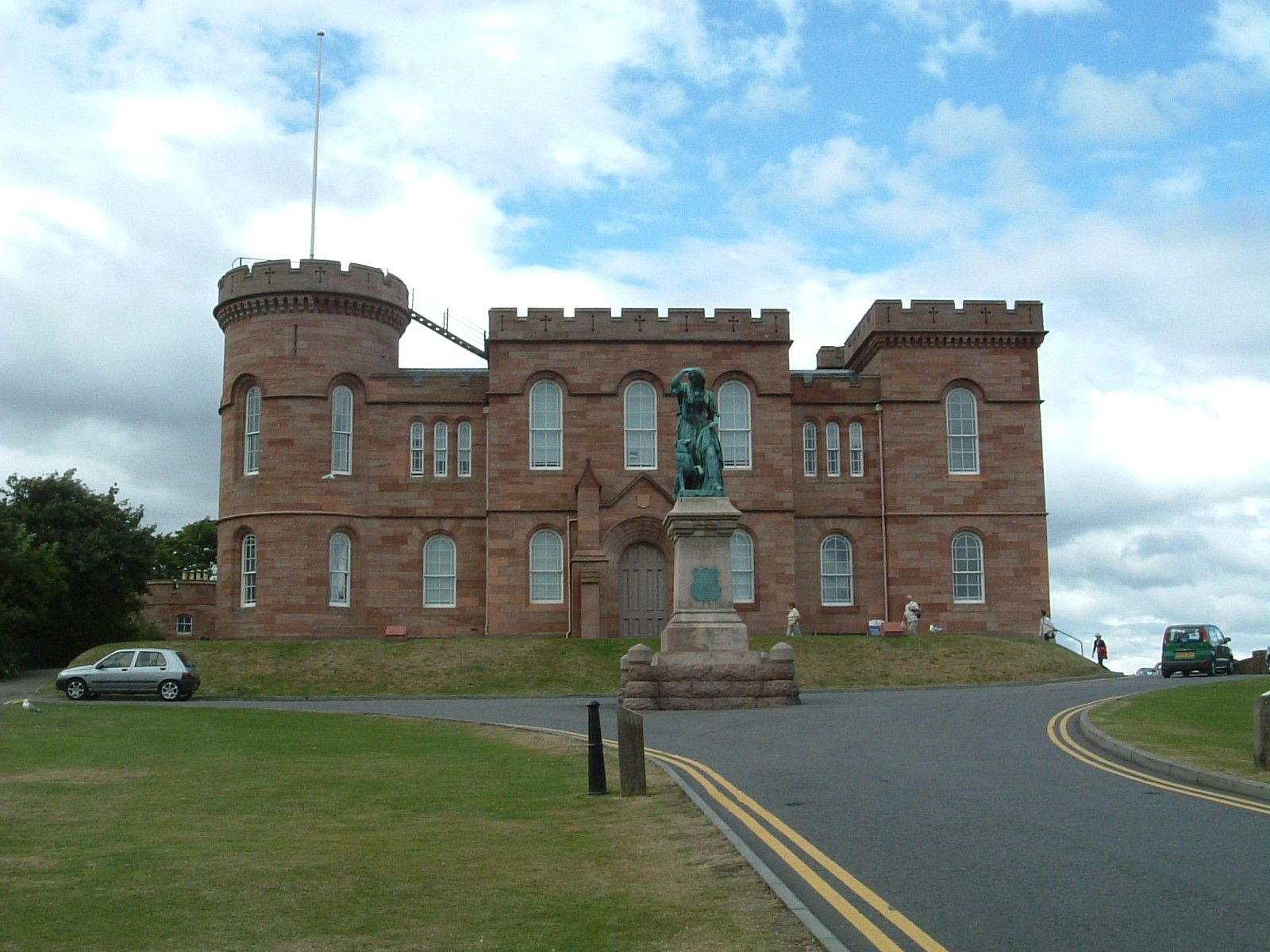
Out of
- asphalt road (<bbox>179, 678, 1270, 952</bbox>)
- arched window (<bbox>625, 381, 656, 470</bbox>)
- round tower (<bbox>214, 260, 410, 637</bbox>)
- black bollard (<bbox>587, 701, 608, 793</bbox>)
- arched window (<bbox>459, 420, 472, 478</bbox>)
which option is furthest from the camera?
arched window (<bbox>459, 420, 472, 478</bbox>)

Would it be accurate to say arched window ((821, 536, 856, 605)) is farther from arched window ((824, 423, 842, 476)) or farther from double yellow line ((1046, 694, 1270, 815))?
double yellow line ((1046, 694, 1270, 815))

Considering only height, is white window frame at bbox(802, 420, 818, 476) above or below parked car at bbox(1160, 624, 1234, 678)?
above

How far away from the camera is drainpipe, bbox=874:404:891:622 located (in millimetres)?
43250

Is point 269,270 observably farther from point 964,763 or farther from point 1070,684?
point 964,763

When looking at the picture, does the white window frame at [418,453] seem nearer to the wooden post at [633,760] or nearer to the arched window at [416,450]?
the arched window at [416,450]

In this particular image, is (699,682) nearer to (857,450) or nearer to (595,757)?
(595,757)

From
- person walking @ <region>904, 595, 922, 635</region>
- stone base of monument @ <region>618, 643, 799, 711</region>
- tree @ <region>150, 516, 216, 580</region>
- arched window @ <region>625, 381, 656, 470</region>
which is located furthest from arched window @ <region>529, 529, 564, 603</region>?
tree @ <region>150, 516, 216, 580</region>

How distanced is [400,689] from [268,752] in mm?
15746

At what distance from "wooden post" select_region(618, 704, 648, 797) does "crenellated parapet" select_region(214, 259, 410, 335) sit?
32422 millimetres

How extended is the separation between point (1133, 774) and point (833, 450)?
1218 inches

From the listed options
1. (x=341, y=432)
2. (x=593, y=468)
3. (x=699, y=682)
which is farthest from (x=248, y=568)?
(x=699, y=682)

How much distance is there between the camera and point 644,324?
141ft

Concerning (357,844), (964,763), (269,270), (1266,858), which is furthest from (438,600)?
(1266,858)

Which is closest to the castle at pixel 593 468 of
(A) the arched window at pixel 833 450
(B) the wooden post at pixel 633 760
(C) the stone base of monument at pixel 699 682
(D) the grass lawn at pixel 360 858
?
(A) the arched window at pixel 833 450
